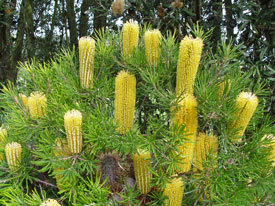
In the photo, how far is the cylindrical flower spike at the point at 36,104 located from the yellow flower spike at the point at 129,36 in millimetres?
168

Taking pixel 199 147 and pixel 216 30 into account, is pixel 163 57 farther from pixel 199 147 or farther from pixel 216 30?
pixel 216 30

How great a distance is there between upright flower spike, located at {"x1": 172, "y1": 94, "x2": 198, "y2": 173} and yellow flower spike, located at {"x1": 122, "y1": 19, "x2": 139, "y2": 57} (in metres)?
0.14

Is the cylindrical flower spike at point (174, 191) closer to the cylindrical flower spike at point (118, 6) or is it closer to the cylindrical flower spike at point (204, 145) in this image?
the cylindrical flower spike at point (204, 145)

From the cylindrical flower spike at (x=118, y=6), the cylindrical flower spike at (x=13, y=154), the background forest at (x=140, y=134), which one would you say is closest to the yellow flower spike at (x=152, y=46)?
the background forest at (x=140, y=134)

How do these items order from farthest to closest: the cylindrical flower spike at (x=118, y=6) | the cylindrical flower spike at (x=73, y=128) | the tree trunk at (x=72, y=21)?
the tree trunk at (x=72, y=21) → the cylindrical flower spike at (x=118, y=6) → the cylindrical flower spike at (x=73, y=128)

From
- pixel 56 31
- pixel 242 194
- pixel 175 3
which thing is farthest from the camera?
pixel 56 31

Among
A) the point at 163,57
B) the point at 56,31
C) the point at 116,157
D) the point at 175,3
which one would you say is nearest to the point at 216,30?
the point at 175,3

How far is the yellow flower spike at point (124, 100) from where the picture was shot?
49cm

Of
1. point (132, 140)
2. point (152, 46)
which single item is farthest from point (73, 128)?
point (152, 46)

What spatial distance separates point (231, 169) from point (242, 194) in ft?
0.13

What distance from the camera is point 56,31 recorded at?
2.79 metres

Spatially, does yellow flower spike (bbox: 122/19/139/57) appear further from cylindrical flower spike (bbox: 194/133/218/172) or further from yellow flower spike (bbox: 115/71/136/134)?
cylindrical flower spike (bbox: 194/133/218/172)

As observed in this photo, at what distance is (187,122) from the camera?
475 mm

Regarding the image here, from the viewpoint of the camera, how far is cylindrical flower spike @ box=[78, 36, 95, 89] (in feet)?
1.72
